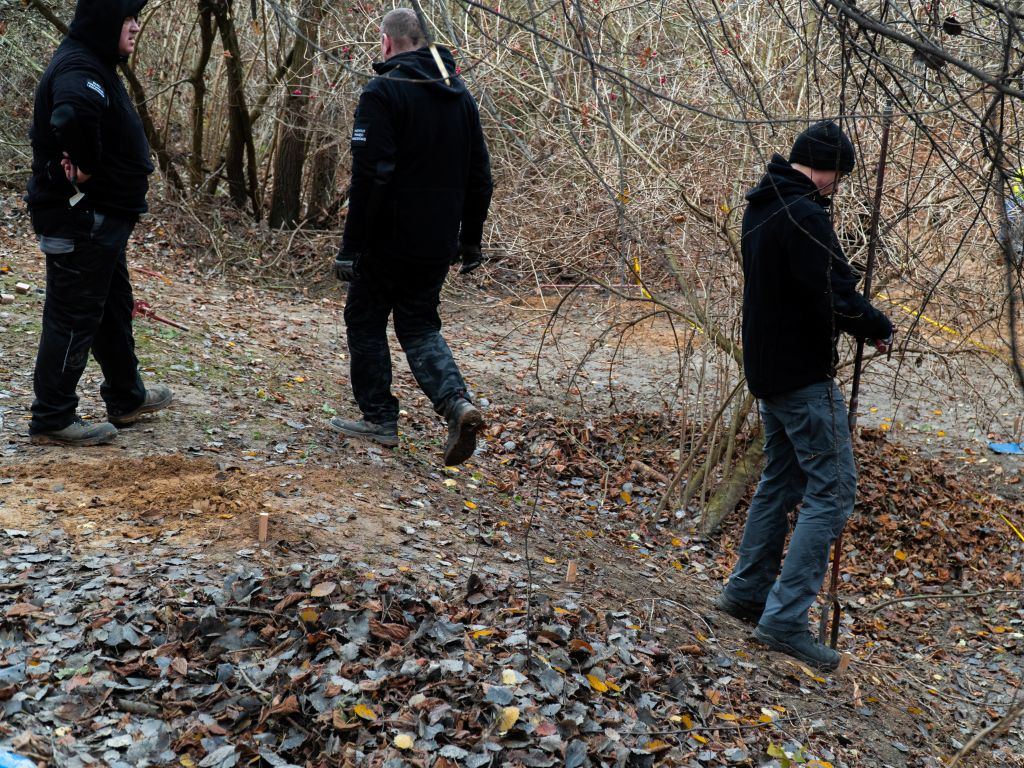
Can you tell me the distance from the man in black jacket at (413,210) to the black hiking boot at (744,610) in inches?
62.0

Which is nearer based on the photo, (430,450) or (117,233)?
(117,233)

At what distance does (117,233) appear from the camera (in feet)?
16.5

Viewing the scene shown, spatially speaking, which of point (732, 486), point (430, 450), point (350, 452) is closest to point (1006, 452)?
point (732, 486)

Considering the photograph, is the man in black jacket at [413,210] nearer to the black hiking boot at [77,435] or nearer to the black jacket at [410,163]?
the black jacket at [410,163]

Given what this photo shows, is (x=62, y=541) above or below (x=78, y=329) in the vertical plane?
below

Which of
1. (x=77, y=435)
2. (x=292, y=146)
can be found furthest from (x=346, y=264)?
(x=292, y=146)

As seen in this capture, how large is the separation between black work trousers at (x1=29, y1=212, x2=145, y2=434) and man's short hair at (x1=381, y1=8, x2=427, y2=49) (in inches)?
66.6

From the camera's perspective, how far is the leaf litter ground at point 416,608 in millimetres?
3182

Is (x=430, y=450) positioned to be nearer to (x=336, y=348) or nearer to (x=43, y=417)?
(x=43, y=417)

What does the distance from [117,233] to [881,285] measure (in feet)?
14.3

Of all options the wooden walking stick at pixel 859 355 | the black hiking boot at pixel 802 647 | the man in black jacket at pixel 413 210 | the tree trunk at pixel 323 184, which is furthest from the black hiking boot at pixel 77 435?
the tree trunk at pixel 323 184

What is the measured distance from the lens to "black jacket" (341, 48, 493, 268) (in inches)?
198

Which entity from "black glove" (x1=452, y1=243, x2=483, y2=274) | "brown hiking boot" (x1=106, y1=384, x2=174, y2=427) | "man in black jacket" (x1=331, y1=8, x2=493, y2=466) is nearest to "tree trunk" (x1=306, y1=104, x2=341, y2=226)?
"brown hiking boot" (x1=106, y1=384, x2=174, y2=427)

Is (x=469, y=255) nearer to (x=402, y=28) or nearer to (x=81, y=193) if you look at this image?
(x=402, y=28)
